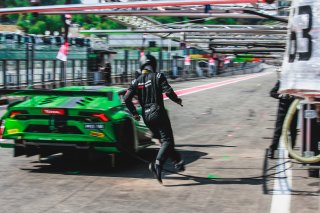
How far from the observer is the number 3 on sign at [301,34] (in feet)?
22.0

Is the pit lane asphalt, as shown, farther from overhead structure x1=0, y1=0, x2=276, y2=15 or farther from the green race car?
overhead structure x1=0, y1=0, x2=276, y2=15

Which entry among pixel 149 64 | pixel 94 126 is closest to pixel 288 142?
pixel 149 64

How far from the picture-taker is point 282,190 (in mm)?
7863

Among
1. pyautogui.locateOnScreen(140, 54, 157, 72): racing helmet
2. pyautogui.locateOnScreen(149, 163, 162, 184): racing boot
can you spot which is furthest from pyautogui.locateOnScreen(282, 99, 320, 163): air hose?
pyautogui.locateOnScreen(140, 54, 157, 72): racing helmet

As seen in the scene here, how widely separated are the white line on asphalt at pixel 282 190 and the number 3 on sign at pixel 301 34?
5.67ft

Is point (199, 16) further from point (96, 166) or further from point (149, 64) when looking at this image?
point (96, 166)

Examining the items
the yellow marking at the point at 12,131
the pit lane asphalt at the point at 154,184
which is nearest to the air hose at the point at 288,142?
the pit lane asphalt at the point at 154,184

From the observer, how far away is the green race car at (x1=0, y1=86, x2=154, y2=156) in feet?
28.4

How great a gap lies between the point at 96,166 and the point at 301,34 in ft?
14.2

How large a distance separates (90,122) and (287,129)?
10.1 feet

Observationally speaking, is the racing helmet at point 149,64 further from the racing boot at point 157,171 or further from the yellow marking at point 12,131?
the yellow marking at point 12,131

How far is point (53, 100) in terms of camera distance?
9.29m

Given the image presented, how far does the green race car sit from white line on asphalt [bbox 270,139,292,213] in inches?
92.3

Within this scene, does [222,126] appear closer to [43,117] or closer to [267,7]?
[267,7]
